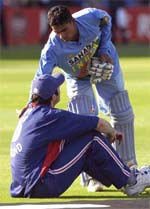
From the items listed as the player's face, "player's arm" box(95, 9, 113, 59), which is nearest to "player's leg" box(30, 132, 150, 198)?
the player's face

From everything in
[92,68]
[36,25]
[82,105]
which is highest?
[92,68]

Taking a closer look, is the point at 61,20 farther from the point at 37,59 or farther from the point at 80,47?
the point at 37,59

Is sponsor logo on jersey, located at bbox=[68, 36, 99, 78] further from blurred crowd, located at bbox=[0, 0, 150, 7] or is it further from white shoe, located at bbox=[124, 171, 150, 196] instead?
blurred crowd, located at bbox=[0, 0, 150, 7]

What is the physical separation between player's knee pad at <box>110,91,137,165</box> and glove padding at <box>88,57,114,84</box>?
267 millimetres

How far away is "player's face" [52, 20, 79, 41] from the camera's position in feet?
30.2

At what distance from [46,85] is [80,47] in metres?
1.18

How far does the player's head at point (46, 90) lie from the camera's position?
8594mm

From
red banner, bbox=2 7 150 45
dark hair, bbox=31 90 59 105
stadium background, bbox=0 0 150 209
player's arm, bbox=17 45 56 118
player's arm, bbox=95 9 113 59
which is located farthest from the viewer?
red banner, bbox=2 7 150 45

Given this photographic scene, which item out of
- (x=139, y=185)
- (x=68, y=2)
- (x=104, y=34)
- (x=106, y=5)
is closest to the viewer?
(x=139, y=185)

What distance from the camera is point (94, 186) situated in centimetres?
932

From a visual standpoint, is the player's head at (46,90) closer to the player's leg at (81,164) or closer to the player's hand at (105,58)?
the player's leg at (81,164)

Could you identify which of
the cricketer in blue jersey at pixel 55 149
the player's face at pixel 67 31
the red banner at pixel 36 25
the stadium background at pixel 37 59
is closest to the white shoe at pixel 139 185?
the stadium background at pixel 37 59

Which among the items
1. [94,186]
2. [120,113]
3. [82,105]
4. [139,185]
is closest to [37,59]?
[120,113]

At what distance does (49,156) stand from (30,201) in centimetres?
43
